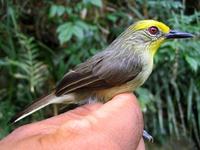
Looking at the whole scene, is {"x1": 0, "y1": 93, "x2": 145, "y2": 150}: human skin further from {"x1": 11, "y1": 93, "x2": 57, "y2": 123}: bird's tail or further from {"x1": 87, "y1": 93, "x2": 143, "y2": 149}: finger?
{"x1": 11, "y1": 93, "x2": 57, "y2": 123}: bird's tail

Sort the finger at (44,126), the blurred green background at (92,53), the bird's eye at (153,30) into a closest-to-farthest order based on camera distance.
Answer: the finger at (44,126), the bird's eye at (153,30), the blurred green background at (92,53)

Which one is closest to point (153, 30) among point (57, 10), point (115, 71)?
point (115, 71)

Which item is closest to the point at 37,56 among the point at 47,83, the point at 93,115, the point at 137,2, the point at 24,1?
the point at 47,83

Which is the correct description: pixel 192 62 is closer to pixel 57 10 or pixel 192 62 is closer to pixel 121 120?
pixel 57 10

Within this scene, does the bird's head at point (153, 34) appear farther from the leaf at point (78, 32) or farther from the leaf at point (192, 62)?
the leaf at point (78, 32)

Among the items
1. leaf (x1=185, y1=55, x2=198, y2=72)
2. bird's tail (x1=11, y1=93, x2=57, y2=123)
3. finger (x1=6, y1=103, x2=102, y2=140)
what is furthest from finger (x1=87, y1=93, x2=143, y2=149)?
leaf (x1=185, y1=55, x2=198, y2=72)

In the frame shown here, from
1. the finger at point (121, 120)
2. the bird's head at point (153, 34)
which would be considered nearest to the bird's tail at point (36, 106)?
the finger at point (121, 120)

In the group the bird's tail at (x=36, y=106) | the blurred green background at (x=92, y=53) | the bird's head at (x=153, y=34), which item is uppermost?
the bird's head at (x=153, y=34)
